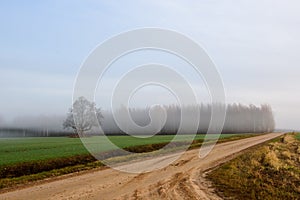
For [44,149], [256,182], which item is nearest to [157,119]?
[44,149]

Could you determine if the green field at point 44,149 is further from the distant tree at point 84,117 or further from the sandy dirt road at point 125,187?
the distant tree at point 84,117

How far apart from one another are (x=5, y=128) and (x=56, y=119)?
75.7ft

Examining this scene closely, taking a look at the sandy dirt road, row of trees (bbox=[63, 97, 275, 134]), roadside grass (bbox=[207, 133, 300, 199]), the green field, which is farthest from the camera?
row of trees (bbox=[63, 97, 275, 134])

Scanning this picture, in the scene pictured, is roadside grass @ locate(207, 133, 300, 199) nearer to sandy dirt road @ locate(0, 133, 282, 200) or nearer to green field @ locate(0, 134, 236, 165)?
sandy dirt road @ locate(0, 133, 282, 200)

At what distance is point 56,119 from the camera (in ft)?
477

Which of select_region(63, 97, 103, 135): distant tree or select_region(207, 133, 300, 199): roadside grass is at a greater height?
select_region(63, 97, 103, 135): distant tree

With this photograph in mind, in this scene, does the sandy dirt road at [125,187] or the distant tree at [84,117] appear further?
the distant tree at [84,117]

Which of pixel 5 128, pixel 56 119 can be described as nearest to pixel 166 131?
pixel 56 119

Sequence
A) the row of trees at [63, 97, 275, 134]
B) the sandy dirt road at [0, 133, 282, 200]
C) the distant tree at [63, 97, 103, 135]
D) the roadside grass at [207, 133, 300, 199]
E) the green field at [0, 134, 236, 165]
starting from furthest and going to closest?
the distant tree at [63, 97, 103, 135]
the row of trees at [63, 97, 275, 134]
the green field at [0, 134, 236, 165]
the roadside grass at [207, 133, 300, 199]
the sandy dirt road at [0, 133, 282, 200]

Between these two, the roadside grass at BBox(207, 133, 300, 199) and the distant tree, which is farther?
the distant tree

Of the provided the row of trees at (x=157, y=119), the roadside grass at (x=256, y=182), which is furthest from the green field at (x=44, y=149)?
the roadside grass at (x=256, y=182)

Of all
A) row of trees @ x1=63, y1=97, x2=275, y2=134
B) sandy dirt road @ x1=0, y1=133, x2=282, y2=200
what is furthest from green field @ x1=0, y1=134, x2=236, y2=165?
sandy dirt road @ x1=0, y1=133, x2=282, y2=200

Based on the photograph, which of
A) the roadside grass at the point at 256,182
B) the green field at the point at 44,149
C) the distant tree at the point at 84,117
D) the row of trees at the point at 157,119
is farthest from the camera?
the distant tree at the point at 84,117

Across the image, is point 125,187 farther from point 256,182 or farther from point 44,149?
point 44,149
